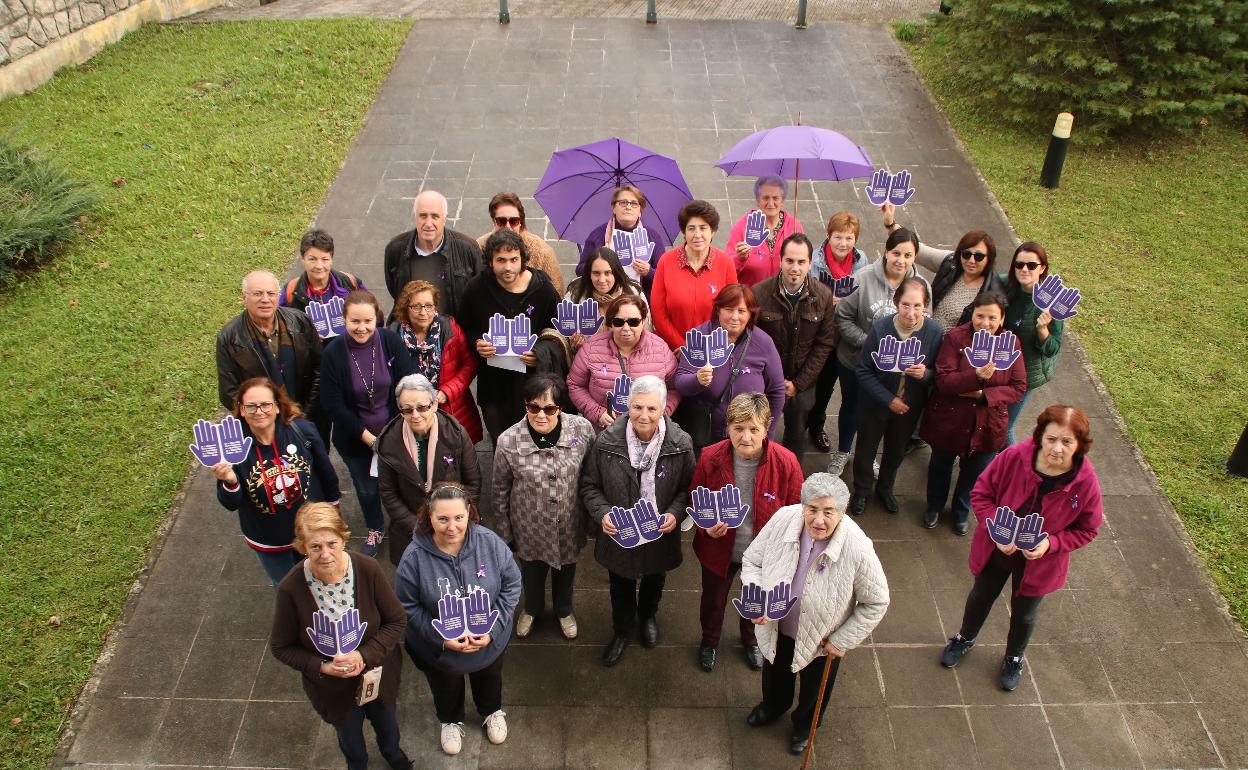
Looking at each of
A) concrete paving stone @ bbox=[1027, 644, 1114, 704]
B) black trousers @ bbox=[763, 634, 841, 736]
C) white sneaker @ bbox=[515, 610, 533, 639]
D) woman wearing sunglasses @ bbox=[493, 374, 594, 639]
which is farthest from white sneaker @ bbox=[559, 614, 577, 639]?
concrete paving stone @ bbox=[1027, 644, 1114, 704]

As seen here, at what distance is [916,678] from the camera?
223 inches

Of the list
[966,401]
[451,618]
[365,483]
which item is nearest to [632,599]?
[451,618]

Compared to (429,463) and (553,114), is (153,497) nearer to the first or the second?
(429,463)

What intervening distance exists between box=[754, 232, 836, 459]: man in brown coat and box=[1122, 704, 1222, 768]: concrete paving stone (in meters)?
2.72

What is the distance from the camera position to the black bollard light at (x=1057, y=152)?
34.6 feet

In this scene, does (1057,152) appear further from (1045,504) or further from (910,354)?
(1045,504)

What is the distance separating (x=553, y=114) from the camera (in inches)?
494

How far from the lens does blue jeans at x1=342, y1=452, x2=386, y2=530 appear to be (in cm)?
625

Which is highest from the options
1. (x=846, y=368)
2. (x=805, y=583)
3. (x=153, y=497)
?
(x=805, y=583)

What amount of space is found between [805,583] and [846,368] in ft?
8.21

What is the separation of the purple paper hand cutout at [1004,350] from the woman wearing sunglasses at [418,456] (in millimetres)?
3139

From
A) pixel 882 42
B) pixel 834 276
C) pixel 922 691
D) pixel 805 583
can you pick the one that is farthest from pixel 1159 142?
pixel 805 583

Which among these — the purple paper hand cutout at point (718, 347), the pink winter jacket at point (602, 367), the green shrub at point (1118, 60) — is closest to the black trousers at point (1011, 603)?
the purple paper hand cutout at point (718, 347)

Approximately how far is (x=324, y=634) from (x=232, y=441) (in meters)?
1.24
